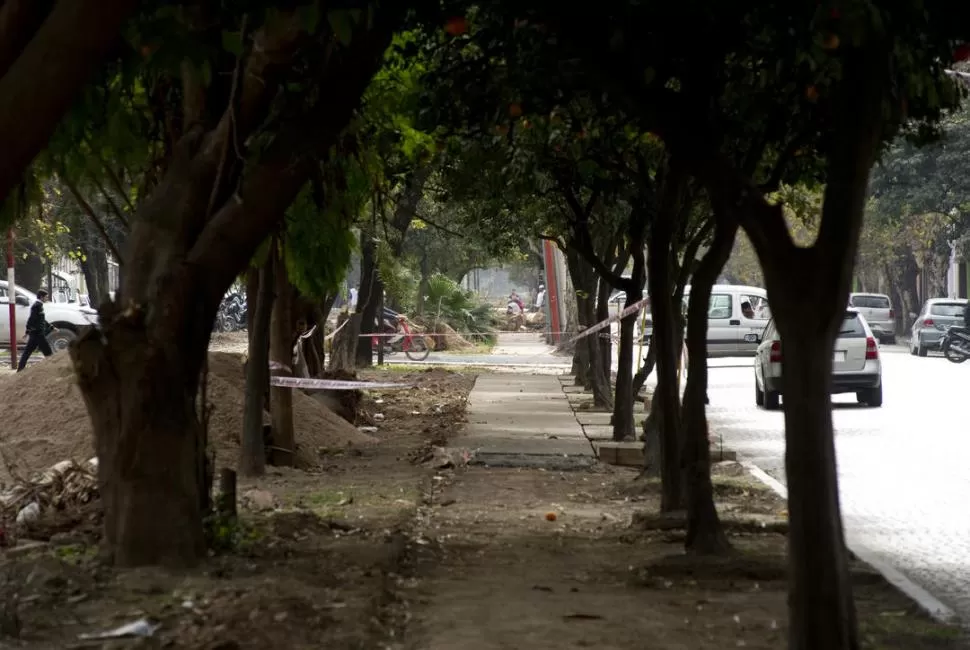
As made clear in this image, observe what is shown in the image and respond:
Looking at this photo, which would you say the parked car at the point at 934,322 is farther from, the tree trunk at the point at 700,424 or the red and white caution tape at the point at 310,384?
the tree trunk at the point at 700,424

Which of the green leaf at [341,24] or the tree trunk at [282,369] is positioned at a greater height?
the green leaf at [341,24]

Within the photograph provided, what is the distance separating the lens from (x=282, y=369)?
1609 centimetres

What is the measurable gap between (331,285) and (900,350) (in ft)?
112

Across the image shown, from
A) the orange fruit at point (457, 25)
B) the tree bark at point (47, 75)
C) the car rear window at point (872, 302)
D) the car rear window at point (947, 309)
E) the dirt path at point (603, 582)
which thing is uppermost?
the orange fruit at point (457, 25)

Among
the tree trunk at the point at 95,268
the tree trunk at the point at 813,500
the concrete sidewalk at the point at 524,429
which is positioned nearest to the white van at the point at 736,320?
the concrete sidewalk at the point at 524,429

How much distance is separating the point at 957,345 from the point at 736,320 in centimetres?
536

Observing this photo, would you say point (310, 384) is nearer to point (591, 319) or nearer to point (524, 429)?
point (524, 429)

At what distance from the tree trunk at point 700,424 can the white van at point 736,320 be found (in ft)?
94.1

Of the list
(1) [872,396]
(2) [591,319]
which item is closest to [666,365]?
(1) [872,396]

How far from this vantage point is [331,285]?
16.0m

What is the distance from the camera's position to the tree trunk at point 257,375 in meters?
13.9

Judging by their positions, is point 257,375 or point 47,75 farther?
point 257,375

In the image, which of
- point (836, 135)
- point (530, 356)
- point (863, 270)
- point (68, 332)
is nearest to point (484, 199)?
point (836, 135)

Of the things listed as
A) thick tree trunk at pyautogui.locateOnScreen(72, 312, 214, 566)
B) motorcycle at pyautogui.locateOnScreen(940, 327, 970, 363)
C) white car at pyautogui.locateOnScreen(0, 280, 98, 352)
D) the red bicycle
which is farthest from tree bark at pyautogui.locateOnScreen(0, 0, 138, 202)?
the red bicycle
